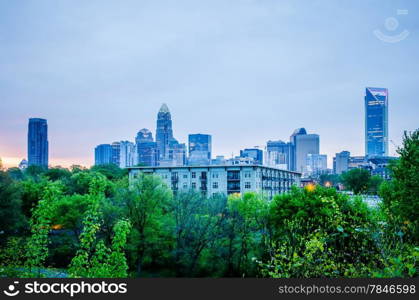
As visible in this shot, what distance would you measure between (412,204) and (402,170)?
306 centimetres

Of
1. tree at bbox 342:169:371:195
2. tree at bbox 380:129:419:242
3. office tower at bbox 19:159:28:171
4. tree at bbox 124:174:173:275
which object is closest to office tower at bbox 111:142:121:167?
office tower at bbox 19:159:28:171

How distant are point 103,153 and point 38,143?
3236 inches

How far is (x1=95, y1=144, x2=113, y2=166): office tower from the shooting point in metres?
180

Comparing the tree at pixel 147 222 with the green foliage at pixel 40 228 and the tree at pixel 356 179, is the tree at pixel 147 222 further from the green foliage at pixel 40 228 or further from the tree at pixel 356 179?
the tree at pixel 356 179

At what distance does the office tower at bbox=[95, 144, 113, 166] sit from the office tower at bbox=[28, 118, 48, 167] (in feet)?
239

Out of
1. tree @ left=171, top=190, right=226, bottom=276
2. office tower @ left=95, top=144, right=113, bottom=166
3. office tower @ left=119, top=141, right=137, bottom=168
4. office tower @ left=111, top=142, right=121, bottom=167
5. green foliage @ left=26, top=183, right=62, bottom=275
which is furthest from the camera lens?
office tower @ left=95, top=144, right=113, bottom=166

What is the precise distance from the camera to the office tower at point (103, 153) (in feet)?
589

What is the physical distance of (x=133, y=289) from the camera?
594 cm

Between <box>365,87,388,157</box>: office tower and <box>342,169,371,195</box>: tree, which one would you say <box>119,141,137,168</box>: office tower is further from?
<box>342,169,371,195</box>: tree

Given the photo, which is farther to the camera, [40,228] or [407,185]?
[407,185]

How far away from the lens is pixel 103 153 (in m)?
182

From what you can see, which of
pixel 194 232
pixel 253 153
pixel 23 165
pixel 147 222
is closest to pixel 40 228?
pixel 147 222

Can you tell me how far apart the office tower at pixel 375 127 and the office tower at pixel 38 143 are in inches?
4478

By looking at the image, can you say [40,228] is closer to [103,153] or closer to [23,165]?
[23,165]
